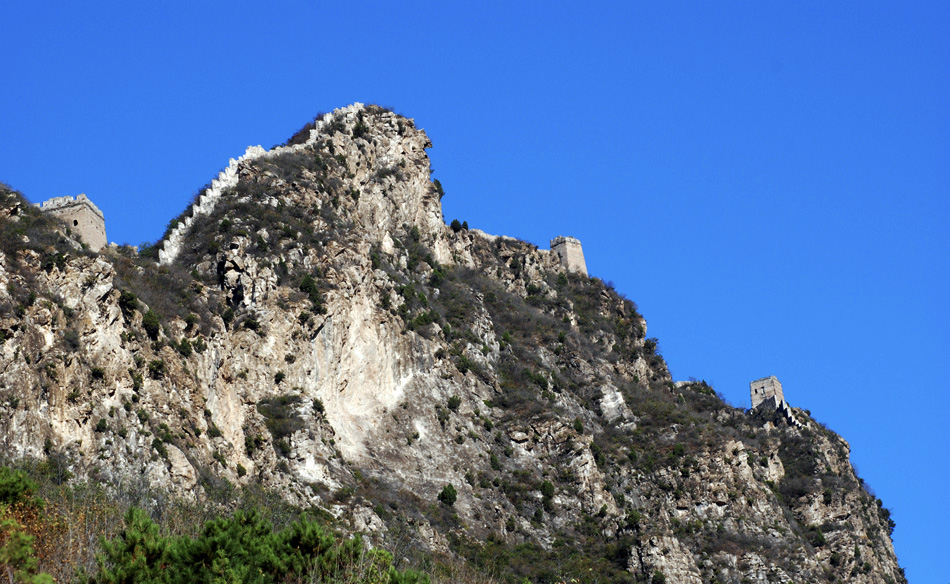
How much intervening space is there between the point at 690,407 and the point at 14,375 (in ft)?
192

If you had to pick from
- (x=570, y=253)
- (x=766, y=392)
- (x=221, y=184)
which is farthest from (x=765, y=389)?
(x=221, y=184)

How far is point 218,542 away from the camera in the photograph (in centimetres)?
3516

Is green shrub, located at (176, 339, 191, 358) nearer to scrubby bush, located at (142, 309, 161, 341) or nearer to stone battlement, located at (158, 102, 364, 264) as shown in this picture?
scrubby bush, located at (142, 309, 161, 341)

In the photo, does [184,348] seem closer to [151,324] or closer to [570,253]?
[151,324]

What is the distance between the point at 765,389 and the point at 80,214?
67.0m

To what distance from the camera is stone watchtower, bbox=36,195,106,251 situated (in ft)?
237

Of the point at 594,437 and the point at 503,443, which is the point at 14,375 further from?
the point at 594,437

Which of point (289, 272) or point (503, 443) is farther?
point (503, 443)

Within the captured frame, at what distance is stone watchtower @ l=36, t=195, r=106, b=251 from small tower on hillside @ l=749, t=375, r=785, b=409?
64.5m

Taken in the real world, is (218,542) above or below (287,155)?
below

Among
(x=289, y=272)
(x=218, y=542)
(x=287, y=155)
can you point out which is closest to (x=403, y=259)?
(x=287, y=155)

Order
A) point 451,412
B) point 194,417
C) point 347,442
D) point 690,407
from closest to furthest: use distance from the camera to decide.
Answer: point 194,417, point 347,442, point 451,412, point 690,407

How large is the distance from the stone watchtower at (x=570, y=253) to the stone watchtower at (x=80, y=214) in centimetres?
4961

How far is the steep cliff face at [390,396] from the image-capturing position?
5862 centimetres
